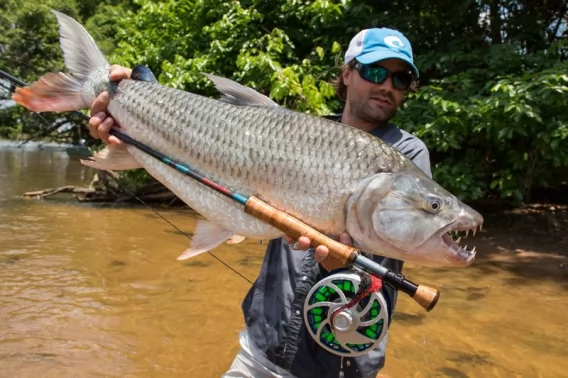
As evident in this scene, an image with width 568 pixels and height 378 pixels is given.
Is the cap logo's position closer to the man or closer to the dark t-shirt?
the man

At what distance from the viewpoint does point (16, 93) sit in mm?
2555

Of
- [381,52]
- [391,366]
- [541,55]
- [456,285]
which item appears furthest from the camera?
[541,55]

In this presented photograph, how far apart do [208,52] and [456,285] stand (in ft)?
23.5

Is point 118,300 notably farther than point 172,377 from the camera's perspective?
Yes

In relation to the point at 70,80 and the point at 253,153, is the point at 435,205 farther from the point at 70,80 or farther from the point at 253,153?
the point at 70,80

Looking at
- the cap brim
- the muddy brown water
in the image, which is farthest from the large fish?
the muddy brown water

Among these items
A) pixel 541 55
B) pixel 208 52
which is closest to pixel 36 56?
pixel 208 52

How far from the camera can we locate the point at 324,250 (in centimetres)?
206

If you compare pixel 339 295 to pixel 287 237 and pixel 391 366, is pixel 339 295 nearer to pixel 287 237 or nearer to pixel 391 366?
pixel 287 237

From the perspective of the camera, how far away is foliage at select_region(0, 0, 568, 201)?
740cm

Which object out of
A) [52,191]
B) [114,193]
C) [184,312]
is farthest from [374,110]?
[52,191]

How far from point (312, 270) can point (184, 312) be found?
3202 mm

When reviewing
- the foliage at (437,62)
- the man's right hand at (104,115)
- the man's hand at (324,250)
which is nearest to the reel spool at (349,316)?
the man's hand at (324,250)

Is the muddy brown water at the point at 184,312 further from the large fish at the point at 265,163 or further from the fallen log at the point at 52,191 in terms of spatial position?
the fallen log at the point at 52,191
